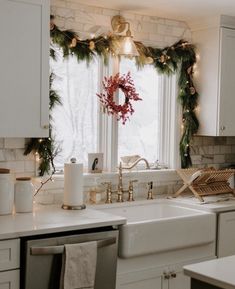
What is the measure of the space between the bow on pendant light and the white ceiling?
0.10 m

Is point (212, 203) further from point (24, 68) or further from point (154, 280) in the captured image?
point (24, 68)

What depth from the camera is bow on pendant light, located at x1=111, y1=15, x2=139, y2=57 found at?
13.6 feet

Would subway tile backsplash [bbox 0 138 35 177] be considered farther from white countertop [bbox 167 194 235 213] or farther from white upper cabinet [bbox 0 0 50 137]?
white countertop [bbox 167 194 235 213]

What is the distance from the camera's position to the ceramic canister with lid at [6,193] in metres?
3.44

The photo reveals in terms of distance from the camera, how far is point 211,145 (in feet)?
16.4

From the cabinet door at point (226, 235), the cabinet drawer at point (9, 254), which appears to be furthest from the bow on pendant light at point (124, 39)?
the cabinet drawer at point (9, 254)

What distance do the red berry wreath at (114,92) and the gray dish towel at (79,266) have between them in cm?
136

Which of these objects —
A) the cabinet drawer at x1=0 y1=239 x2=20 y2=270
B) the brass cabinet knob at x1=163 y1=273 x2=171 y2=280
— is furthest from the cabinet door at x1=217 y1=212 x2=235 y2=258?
the cabinet drawer at x1=0 y1=239 x2=20 y2=270

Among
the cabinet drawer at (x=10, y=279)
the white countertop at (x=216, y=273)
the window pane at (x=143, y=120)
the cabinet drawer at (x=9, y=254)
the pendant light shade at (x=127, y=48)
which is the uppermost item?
the pendant light shade at (x=127, y=48)

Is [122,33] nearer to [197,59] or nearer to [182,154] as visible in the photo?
[197,59]

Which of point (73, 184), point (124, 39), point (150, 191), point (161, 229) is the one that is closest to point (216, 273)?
point (161, 229)

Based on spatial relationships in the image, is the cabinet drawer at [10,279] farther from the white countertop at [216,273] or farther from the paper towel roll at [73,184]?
the white countertop at [216,273]

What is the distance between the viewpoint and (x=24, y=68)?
3.39m

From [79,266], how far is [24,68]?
131cm
